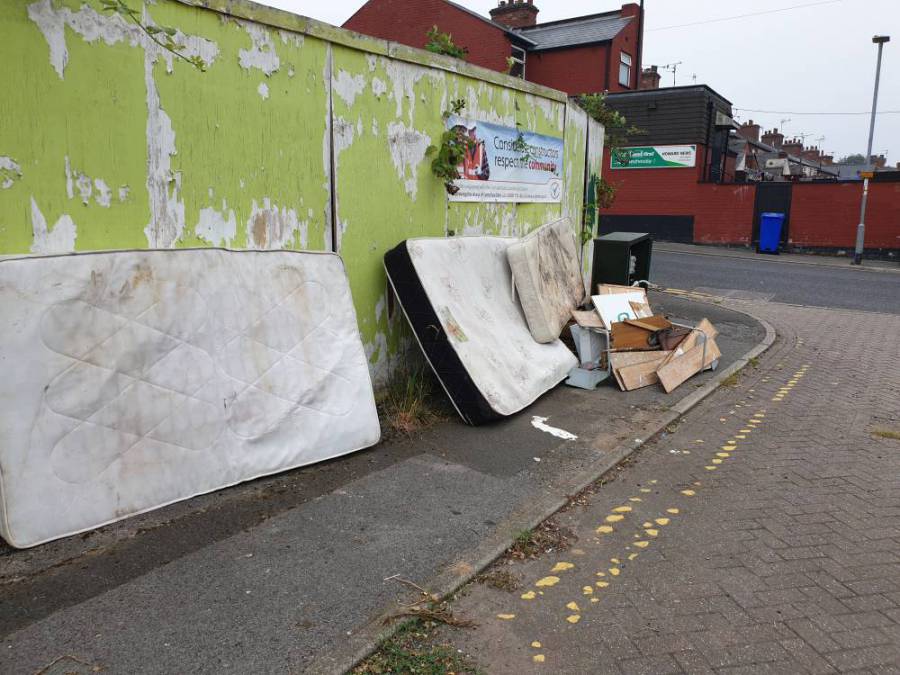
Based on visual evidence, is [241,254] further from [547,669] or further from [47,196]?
[547,669]

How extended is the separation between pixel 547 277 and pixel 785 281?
1282cm

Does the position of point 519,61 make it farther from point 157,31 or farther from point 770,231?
point 157,31

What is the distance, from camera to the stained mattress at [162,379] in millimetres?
3344

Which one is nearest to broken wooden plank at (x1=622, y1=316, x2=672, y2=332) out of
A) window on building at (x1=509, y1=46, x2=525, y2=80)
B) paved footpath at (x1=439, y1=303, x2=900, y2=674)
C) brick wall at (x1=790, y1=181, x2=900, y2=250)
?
paved footpath at (x1=439, y1=303, x2=900, y2=674)

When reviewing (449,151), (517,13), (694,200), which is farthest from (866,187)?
(449,151)

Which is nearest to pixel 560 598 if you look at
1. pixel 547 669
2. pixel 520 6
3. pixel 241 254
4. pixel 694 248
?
pixel 547 669

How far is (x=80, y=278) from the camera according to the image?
356 centimetres

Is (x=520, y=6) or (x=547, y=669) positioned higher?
(x=520, y=6)

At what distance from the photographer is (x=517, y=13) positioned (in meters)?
34.2

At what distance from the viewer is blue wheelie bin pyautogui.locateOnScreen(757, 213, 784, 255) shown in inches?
977

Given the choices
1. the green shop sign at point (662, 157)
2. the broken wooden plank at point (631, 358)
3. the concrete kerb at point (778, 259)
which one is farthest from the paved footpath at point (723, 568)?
the green shop sign at point (662, 157)

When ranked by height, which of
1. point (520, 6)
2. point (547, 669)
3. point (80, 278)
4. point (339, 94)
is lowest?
point (547, 669)

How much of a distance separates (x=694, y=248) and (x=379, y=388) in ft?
77.6

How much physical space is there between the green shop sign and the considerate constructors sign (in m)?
20.5
